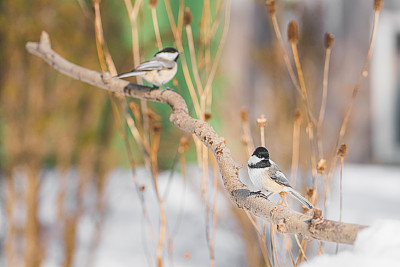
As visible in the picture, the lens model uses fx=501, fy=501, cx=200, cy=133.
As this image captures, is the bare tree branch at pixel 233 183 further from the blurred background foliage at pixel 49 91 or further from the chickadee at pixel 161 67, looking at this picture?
the blurred background foliage at pixel 49 91

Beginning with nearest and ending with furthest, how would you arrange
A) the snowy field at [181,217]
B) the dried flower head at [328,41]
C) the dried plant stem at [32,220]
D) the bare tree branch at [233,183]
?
1. the bare tree branch at [233,183]
2. the dried flower head at [328,41]
3. the dried plant stem at [32,220]
4. the snowy field at [181,217]

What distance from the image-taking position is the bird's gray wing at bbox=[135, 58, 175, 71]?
3.56 ft

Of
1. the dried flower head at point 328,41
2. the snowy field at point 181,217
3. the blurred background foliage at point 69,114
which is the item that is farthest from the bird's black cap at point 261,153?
the snowy field at point 181,217

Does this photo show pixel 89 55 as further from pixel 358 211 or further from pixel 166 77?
pixel 358 211

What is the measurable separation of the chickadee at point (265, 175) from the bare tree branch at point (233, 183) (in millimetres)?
27

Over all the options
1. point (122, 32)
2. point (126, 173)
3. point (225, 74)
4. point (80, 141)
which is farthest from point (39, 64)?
point (225, 74)

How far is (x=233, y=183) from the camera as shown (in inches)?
32.1

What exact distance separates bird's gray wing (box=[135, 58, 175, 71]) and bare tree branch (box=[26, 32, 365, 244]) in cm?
6

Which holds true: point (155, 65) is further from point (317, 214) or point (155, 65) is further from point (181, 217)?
point (181, 217)

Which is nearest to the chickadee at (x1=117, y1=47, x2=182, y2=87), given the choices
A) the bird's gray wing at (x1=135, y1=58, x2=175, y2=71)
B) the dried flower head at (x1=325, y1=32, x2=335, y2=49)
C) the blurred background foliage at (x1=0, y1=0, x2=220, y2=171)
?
the bird's gray wing at (x1=135, y1=58, x2=175, y2=71)

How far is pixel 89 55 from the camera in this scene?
2.99m

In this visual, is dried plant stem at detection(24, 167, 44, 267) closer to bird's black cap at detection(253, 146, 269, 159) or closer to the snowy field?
the snowy field

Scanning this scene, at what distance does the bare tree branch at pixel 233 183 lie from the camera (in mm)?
628

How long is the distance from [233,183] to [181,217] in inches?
87.0
